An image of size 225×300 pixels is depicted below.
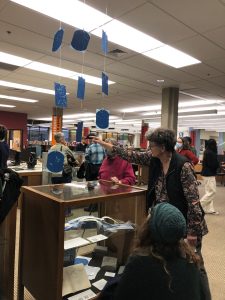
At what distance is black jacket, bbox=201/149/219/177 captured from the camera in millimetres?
5656

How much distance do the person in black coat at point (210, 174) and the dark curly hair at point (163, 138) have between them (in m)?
4.01

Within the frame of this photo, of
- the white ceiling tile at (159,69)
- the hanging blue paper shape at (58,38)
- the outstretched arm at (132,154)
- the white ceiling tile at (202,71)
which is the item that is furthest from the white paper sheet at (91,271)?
the white ceiling tile at (202,71)

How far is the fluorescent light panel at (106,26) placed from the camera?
310 centimetres

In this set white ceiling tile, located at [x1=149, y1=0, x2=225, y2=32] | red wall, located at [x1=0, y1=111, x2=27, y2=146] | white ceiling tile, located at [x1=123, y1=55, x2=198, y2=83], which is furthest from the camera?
red wall, located at [x1=0, y1=111, x2=27, y2=146]

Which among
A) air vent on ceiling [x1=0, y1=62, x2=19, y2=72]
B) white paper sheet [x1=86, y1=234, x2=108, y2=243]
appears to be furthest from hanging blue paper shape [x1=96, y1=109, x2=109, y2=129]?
air vent on ceiling [x1=0, y1=62, x2=19, y2=72]

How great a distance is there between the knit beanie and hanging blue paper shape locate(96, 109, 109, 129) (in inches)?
39.5

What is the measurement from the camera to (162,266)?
42.9 inches

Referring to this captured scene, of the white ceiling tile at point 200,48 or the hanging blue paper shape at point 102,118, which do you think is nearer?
the hanging blue paper shape at point 102,118

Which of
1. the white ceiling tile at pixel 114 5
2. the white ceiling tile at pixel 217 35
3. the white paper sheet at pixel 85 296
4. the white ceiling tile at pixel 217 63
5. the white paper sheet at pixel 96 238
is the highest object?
the white ceiling tile at pixel 114 5

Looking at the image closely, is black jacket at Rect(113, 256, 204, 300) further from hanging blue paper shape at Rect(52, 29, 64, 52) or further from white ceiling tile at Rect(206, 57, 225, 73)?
white ceiling tile at Rect(206, 57, 225, 73)

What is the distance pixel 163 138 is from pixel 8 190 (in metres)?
1.12

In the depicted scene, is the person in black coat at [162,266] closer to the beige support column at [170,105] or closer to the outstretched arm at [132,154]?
the outstretched arm at [132,154]

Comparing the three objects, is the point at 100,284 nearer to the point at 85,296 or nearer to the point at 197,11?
the point at 85,296

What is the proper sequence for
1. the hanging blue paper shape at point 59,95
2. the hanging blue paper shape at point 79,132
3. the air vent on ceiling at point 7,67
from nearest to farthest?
the hanging blue paper shape at point 59,95
the hanging blue paper shape at point 79,132
the air vent on ceiling at point 7,67
